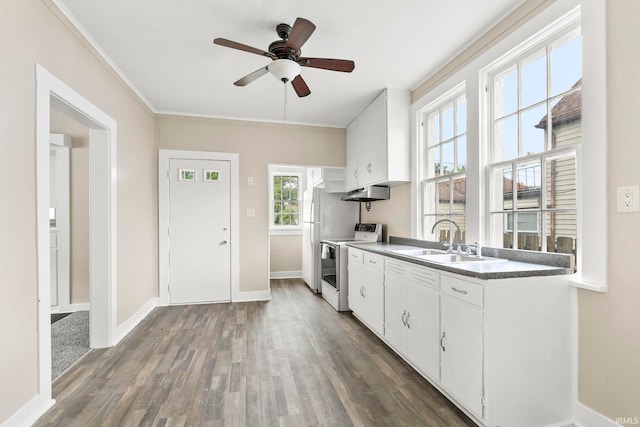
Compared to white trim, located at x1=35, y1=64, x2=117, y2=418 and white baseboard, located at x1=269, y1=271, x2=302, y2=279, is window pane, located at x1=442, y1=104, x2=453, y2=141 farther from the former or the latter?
white baseboard, located at x1=269, y1=271, x2=302, y2=279

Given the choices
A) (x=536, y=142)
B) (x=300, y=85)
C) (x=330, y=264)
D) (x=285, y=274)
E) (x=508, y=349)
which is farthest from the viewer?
(x=285, y=274)

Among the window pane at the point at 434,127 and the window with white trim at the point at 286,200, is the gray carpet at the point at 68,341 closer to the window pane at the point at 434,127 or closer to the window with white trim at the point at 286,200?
the window with white trim at the point at 286,200

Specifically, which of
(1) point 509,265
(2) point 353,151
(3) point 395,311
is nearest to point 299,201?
(2) point 353,151

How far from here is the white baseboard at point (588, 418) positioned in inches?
64.7

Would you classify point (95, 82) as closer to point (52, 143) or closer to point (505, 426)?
point (52, 143)

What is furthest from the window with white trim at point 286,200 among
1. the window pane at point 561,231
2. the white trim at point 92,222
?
the window pane at point 561,231

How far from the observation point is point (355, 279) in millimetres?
3650

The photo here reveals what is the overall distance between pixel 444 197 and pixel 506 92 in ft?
3.54

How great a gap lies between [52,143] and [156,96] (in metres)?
1.33

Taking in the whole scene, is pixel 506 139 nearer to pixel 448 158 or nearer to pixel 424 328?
pixel 448 158

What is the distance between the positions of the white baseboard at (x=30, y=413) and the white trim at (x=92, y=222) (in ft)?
0.06

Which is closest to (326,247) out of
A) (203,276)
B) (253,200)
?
(253,200)

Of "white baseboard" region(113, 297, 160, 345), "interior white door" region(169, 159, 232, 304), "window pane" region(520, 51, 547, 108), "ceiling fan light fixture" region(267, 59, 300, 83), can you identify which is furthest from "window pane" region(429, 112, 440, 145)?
"white baseboard" region(113, 297, 160, 345)

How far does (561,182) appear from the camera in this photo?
200 centimetres
